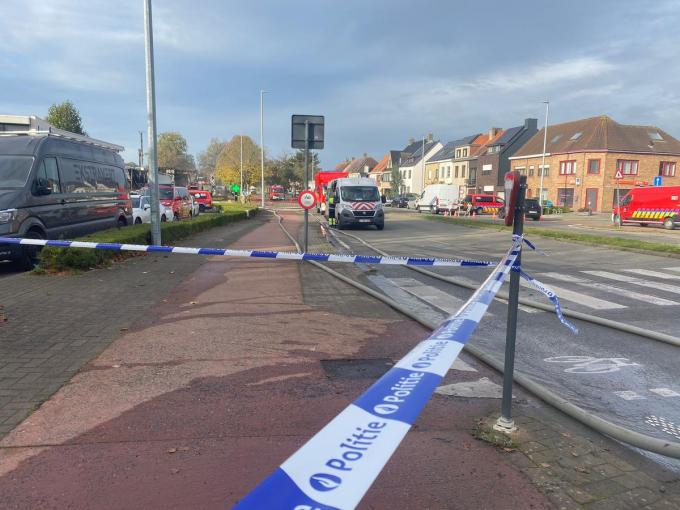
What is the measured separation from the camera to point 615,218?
27.6 meters

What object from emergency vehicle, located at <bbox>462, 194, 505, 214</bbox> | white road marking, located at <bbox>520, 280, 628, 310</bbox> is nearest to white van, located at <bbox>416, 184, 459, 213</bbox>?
emergency vehicle, located at <bbox>462, 194, 505, 214</bbox>

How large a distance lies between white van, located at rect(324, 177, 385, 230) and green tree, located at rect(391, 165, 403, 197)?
6433 cm

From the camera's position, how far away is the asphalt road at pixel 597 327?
13.6 feet

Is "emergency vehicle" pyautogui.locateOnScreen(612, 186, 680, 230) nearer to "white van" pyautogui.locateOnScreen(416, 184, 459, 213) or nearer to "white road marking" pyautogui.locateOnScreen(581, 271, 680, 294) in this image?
"white road marking" pyautogui.locateOnScreen(581, 271, 680, 294)

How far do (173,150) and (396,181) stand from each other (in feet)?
153

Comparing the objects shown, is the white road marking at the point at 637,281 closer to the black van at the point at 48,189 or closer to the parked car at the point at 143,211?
the black van at the point at 48,189

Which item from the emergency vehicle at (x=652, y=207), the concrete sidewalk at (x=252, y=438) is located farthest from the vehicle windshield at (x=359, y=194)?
the concrete sidewalk at (x=252, y=438)

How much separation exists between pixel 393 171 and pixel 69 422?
9052 centimetres

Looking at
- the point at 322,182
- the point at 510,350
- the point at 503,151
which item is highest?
the point at 503,151

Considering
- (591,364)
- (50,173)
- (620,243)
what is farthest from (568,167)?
(591,364)

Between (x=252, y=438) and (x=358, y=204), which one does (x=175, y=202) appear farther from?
(x=252, y=438)

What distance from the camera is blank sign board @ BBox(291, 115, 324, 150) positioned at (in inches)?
476

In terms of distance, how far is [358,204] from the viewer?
23.9 m

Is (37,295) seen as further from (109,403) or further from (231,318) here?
(109,403)
